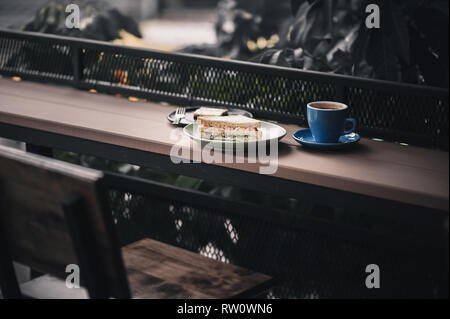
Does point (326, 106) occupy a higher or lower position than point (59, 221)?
higher

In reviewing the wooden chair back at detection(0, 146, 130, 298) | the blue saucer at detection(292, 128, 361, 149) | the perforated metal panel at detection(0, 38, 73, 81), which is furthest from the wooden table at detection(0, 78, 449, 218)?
the wooden chair back at detection(0, 146, 130, 298)

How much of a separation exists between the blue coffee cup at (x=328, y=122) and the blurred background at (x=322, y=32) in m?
0.32

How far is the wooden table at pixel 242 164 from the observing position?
4.14ft

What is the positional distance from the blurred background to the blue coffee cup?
1.06 feet

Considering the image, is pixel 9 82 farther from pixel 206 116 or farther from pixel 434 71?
pixel 434 71

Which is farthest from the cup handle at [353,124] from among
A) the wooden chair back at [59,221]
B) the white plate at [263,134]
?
the wooden chair back at [59,221]

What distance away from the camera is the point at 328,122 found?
Answer: 1466 millimetres

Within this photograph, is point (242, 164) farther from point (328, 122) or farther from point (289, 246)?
point (289, 246)

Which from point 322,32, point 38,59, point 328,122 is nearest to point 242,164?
point 328,122

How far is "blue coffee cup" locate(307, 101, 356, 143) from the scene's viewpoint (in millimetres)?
1461

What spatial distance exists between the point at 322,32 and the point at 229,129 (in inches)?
77.4

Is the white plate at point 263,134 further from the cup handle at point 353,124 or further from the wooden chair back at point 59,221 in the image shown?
the wooden chair back at point 59,221
